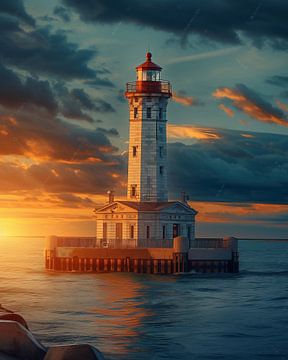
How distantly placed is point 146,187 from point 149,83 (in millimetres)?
9979

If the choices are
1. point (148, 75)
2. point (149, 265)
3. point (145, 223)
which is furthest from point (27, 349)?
point (148, 75)

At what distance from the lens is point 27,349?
2792 cm

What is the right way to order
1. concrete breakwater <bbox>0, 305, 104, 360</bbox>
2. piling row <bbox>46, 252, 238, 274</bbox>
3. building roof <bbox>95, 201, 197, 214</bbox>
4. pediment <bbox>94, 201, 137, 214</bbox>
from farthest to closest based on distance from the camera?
1. pediment <bbox>94, 201, 137, 214</bbox>
2. building roof <bbox>95, 201, 197, 214</bbox>
3. piling row <bbox>46, 252, 238, 274</bbox>
4. concrete breakwater <bbox>0, 305, 104, 360</bbox>

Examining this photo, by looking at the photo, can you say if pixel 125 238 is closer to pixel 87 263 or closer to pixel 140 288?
pixel 87 263

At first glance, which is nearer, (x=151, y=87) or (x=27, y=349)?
(x=27, y=349)

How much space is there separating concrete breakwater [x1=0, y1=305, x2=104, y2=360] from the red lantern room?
177 feet

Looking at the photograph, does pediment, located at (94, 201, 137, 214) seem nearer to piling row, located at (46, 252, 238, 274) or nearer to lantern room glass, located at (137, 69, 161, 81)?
piling row, located at (46, 252, 238, 274)

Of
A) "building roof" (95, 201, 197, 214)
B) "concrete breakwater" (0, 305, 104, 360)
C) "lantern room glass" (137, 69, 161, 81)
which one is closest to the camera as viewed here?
"concrete breakwater" (0, 305, 104, 360)

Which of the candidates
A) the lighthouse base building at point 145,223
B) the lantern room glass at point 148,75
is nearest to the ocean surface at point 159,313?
the lighthouse base building at point 145,223

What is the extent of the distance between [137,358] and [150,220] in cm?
4264

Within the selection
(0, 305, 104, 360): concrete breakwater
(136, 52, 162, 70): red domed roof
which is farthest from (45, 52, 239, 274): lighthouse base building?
(0, 305, 104, 360): concrete breakwater

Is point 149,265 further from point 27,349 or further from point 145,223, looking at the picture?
point 27,349

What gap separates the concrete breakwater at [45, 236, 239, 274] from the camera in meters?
74.4

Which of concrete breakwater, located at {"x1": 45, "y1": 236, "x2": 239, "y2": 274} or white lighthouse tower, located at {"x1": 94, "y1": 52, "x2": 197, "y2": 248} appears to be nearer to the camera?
concrete breakwater, located at {"x1": 45, "y1": 236, "x2": 239, "y2": 274}
